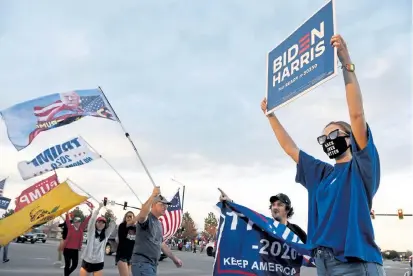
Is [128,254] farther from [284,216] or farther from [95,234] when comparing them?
[284,216]

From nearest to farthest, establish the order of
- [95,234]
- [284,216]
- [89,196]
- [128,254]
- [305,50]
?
[305,50] < [284,216] < [128,254] < [95,234] < [89,196]

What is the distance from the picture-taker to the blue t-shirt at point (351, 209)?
2.66 m

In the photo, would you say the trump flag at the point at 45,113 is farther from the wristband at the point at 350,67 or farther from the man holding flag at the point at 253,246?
the wristband at the point at 350,67

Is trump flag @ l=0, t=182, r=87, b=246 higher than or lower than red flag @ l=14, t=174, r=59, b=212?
lower

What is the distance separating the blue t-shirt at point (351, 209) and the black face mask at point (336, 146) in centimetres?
9

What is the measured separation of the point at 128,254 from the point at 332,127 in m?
6.74

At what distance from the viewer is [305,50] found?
3.46 m

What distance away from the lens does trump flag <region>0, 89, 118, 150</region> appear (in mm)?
8383

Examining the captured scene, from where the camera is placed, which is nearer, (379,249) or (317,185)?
(379,249)

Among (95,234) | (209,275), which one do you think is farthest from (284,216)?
(209,275)

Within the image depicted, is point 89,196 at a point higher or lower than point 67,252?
higher

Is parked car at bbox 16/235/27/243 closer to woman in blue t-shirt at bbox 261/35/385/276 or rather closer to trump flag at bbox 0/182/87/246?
trump flag at bbox 0/182/87/246

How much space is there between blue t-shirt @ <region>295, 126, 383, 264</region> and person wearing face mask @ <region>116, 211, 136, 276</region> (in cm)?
629

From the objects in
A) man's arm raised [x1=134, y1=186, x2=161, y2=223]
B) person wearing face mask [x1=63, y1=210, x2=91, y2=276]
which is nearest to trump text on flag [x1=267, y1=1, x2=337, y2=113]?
man's arm raised [x1=134, y1=186, x2=161, y2=223]
